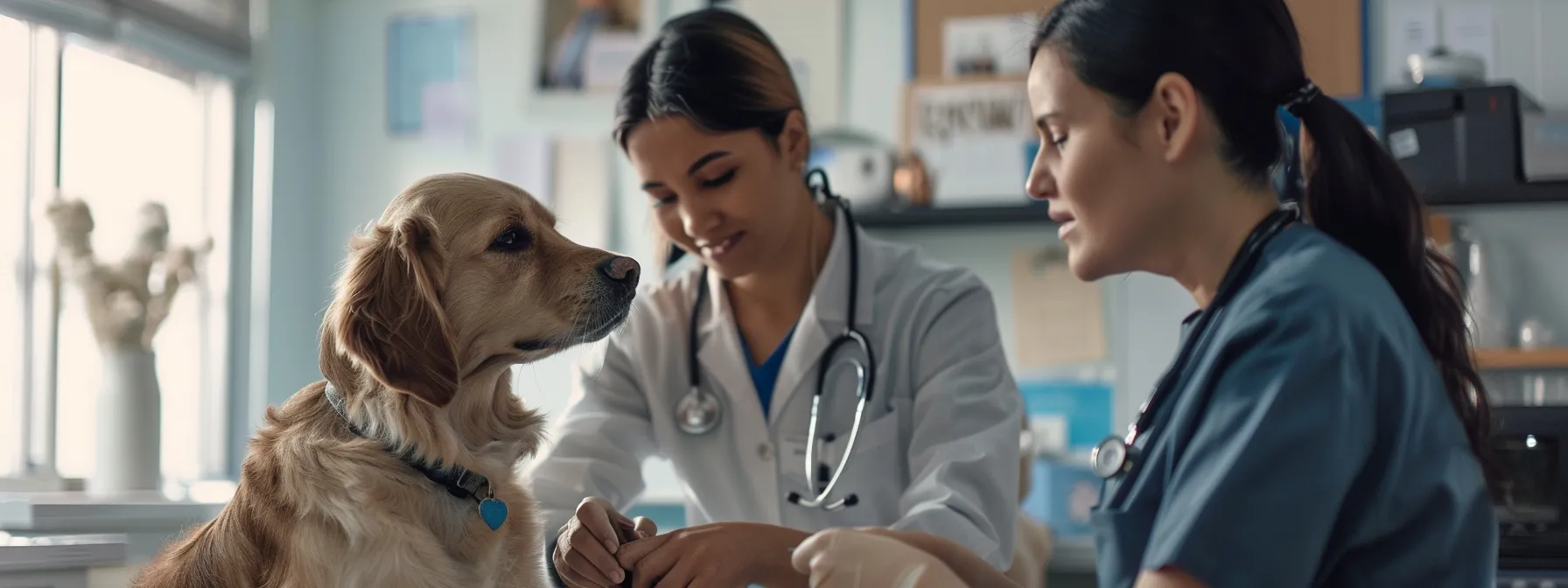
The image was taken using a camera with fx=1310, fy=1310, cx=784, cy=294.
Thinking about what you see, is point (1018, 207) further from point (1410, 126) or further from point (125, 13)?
point (125, 13)

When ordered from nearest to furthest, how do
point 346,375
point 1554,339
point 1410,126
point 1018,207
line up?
1. point 346,375
2. point 1410,126
3. point 1554,339
4. point 1018,207

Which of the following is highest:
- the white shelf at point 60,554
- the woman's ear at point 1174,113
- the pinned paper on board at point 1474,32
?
the pinned paper on board at point 1474,32

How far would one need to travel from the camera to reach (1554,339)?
310 centimetres

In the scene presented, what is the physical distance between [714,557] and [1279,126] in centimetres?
59

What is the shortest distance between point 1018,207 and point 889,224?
354mm

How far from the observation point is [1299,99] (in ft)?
3.24

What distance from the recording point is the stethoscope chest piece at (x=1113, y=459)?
0.96m

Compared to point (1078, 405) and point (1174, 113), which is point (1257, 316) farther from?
point (1078, 405)

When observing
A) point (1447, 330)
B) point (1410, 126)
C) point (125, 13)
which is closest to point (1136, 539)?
point (1447, 330)

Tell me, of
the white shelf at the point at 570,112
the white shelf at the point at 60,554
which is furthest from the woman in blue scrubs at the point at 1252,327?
the white shelf at the point at 570,112

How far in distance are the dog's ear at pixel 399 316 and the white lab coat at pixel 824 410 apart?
15.0 inches

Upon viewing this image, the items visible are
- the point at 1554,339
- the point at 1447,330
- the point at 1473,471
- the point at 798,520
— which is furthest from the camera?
the point at 1554,339

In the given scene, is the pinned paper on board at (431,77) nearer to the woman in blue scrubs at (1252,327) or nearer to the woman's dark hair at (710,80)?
the woman's dark hair at (710,80)

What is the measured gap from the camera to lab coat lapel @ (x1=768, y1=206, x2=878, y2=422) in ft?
5.38
